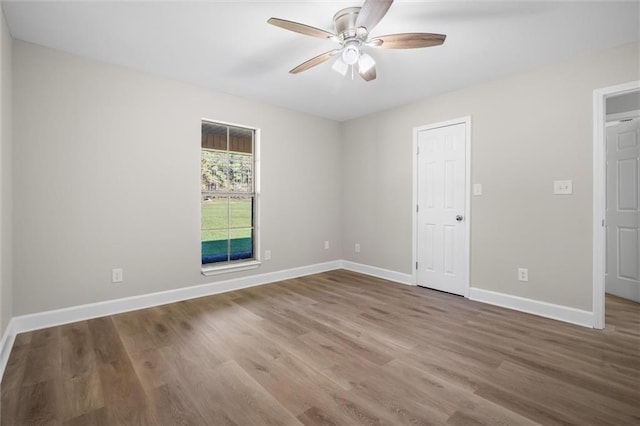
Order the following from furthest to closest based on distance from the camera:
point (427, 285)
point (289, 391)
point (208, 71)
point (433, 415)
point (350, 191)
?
point (350, 191)
point (427, 285)
point (208, 71)
point (289, 391)
point (433, 415)

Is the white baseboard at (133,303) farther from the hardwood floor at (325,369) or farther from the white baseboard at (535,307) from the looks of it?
the white baseboard at (535,307)

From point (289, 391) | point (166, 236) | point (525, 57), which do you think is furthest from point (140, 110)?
point (525, 57)

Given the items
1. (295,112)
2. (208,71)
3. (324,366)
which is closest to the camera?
(324,366)

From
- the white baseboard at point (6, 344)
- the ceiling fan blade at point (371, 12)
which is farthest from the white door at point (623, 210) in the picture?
the white baseboard at point (6, 344)

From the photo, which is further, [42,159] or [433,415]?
[42,159]

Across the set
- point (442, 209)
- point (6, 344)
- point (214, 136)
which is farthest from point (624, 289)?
point (6, 344)

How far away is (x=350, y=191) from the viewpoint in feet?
16.2

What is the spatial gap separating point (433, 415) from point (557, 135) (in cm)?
281

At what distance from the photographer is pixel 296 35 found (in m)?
2.39

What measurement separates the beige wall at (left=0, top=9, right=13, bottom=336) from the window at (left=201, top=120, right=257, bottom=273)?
5.38 ft

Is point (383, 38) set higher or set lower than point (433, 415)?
higher

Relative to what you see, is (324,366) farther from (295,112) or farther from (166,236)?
(295,112)

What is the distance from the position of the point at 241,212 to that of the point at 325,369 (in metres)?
2.51

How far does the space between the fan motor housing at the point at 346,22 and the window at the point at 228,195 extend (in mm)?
2115
